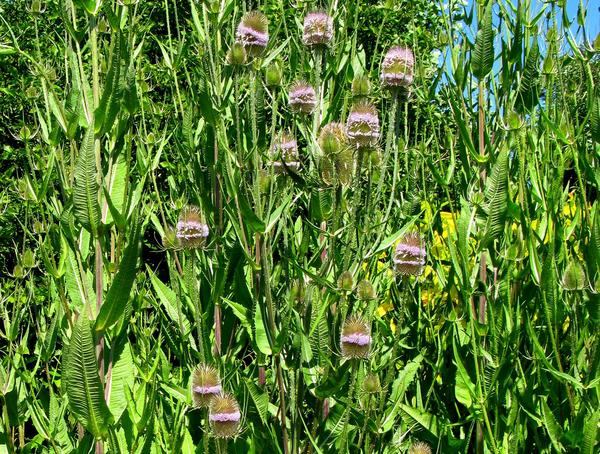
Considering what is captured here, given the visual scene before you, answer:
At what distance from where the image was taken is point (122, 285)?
1591 millimetres

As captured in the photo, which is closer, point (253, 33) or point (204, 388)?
point (204, 388)

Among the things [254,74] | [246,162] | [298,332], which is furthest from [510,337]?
[254,74]

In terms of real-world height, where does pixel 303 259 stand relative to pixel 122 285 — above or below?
below

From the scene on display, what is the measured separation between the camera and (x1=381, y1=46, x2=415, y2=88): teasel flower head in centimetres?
161

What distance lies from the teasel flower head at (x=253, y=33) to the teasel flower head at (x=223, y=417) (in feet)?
2.46

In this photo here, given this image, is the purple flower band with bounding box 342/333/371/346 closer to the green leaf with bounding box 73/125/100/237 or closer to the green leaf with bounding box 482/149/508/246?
the green leaf with bounding box 73/125/100/237

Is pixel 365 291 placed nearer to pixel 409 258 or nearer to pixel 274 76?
pixel 409 258

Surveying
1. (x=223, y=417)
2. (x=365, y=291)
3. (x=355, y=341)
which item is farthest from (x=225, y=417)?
(x=365, y=291)

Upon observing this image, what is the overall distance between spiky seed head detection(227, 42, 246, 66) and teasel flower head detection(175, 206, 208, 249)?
1.17 ft

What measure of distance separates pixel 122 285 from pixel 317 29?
73 centimetres

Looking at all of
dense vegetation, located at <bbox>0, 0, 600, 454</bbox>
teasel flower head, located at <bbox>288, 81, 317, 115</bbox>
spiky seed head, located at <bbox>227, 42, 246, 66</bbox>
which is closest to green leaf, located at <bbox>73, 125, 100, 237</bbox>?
dense vegetation, located at <bbox>0, 0, 600, 454</bbox>

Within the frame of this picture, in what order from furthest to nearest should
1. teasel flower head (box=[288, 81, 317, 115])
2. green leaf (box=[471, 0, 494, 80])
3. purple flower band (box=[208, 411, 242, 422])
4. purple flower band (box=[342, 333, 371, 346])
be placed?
green leaf (box=[471, 0, 494, 80]) < teasel flower head (box=[288, 81, 317, 115]) < purple flower band (box=[342, 333, 371, 346]) < purple flower band (box=[208, 411, 242, 422])

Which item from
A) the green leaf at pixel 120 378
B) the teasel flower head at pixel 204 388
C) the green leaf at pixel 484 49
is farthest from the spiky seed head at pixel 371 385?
the green leaf at pixel 484 49

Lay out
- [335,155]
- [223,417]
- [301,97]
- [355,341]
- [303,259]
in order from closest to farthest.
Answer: [223,417] → [355,341] → [335,155] → [301,97] → [303,259]
